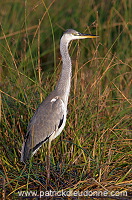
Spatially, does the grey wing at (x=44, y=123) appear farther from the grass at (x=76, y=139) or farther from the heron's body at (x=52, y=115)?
the grass at (x=76, y=139)

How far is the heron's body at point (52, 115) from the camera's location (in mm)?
4418

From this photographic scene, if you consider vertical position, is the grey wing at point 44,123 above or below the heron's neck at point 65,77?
below

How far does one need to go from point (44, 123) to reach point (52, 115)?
147 millimetres

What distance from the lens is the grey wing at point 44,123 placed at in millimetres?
4414

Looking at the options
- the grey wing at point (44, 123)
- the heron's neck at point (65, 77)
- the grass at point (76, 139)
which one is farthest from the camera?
the heron's neck at point (65, 77)

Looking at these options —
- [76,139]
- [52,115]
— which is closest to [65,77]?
[52,115]

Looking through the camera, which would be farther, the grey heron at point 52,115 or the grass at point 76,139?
the grey heron at point 52,115

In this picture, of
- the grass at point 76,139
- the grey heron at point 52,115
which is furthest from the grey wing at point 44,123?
the grass at point 76,139

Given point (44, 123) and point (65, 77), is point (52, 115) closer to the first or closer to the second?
point (44, 123)

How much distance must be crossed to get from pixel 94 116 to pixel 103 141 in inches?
13.5

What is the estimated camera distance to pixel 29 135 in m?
Answer: 4.44

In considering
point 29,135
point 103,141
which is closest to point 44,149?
point 29,135

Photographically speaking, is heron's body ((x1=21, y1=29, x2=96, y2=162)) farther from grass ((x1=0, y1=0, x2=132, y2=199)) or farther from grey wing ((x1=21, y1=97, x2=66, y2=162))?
grass ((x1=0, y1=0, x2=132, y2=199))

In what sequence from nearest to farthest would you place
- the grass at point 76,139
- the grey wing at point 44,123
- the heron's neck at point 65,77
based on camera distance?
the grass at point 76,139 < the grey wing at point 44,123 < the heron's neck at point 65,77
